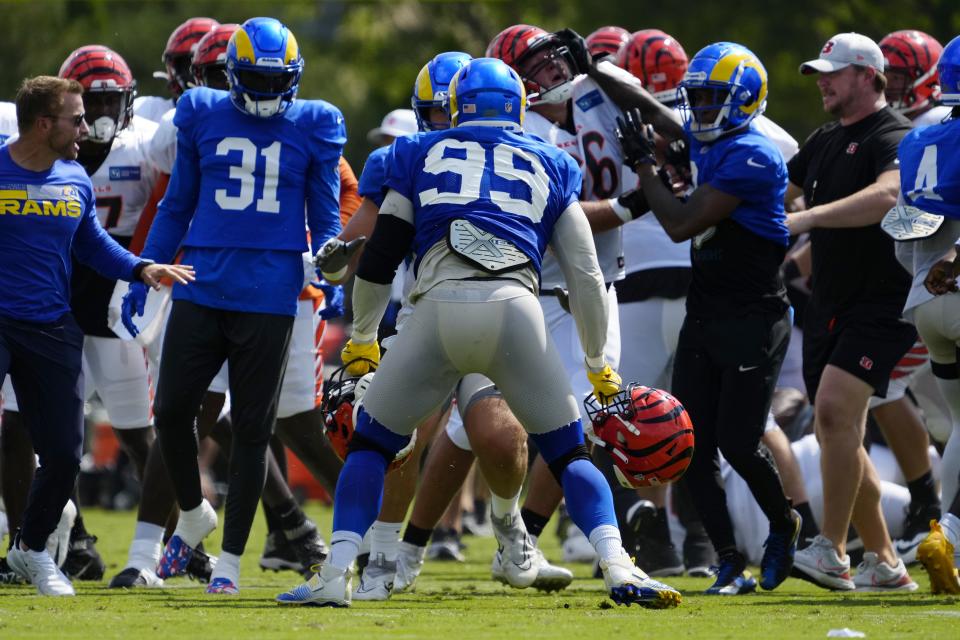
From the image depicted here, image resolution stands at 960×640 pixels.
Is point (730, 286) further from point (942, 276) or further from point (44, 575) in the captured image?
point (44, 575)

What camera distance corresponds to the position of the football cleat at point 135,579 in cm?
756

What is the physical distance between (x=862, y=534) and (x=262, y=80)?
3.43 meters

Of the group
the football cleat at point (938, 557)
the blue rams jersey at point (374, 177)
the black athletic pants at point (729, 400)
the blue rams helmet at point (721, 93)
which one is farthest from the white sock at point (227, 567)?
the football cleat at point (938, 557)

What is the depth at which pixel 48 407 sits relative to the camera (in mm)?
7062

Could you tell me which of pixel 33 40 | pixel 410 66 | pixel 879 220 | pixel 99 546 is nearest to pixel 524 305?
pixel 879 220

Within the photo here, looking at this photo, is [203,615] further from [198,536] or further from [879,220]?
[879,220]

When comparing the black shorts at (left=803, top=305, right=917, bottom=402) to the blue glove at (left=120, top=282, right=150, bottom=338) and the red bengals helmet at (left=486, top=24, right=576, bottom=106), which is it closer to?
the red bengals helmet at (left=486, top=24, right=576, bottom=106)

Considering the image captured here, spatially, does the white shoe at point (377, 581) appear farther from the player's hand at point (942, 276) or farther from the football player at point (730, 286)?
the player's hand at point (942, 276)

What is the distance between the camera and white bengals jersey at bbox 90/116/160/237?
8211 mm

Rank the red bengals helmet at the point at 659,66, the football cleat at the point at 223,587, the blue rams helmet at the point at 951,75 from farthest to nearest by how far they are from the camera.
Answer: the red bengals helmet at the point at 659,66
the football cleat at the point at 223,587
the blue rams helmet at the point at 951,75

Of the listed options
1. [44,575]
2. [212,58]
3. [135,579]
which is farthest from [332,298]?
[44,575]

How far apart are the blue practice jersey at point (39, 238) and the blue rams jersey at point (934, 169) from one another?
128 inches

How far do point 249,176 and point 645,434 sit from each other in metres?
2.18

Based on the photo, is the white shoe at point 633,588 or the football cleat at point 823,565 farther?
the football cleat at point 823,565
